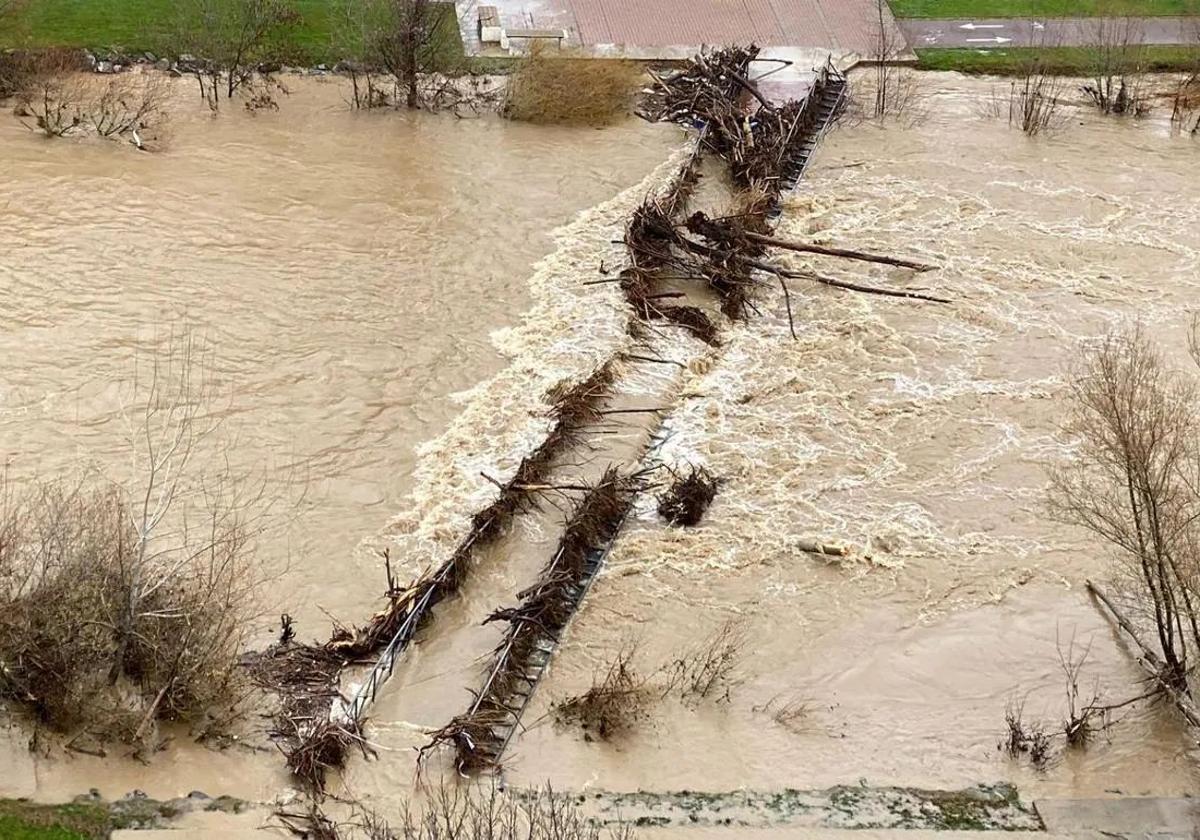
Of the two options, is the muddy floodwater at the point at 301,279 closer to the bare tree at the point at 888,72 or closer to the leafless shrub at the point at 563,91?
the leafless shrub at the point at 563,91

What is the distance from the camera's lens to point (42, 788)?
14773 millimetres

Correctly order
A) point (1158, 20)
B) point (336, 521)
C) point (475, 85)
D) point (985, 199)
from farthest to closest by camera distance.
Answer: point (1158, 20), point (475, 85), point (985, 199), point (336, 521)

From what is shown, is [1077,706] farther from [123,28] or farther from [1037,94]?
[123,28]

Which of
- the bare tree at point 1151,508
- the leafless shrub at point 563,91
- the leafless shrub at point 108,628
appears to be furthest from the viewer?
the leafless shrub at point 563,91

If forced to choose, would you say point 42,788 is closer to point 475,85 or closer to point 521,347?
point 521,347

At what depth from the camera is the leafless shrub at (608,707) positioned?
16.4 m

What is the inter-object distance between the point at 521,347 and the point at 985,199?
→ 1095 cm

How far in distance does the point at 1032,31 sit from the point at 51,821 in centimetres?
2937

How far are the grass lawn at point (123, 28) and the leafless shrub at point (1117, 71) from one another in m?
14.6

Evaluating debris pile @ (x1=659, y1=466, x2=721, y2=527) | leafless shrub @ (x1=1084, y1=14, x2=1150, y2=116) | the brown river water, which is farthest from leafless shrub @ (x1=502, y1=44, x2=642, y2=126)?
debris pile @ (x1=659, y1=466, x2=721, y2=527)

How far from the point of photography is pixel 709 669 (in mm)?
17266

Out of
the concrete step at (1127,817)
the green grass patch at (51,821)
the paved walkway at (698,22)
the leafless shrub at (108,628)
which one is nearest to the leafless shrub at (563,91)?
the paved walkway at (698,22)

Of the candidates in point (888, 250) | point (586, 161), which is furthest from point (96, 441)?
point (888, 250)

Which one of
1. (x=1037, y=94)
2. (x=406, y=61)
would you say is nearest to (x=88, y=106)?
(x=406, y=61)
